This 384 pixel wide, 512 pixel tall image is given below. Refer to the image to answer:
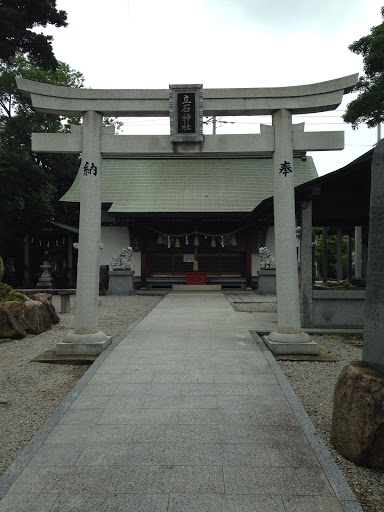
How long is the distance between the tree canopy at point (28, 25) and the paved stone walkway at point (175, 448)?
15.3 metres

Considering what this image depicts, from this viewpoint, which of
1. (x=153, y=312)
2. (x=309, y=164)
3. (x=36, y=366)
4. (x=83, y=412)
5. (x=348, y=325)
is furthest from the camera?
(x=309, y=164)

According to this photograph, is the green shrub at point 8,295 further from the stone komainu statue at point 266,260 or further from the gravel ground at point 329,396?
the stone komainu statue at point 266,260

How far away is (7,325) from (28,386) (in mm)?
3619

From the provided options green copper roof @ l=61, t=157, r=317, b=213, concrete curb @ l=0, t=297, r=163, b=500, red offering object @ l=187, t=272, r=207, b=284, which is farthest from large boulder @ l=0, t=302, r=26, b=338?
red offering object @ l=187, t=272, r=207, b=284

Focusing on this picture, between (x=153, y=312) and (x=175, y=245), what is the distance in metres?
7.95

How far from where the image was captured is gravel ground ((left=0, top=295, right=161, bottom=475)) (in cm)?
428

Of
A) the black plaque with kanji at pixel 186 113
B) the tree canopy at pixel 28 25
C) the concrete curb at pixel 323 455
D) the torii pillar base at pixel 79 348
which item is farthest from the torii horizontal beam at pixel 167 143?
the tree canopy at pixel 28 25

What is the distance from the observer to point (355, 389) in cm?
357

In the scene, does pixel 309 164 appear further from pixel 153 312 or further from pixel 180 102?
pixel 180 102

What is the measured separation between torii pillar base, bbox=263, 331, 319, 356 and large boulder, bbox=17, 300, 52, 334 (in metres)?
5.97

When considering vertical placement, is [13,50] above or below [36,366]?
above

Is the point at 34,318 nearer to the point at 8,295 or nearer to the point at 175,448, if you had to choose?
the point at 8,295

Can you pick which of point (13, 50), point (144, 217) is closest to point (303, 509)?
point (144, 217)

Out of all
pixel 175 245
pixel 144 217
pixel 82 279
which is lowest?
pixel 82 279
